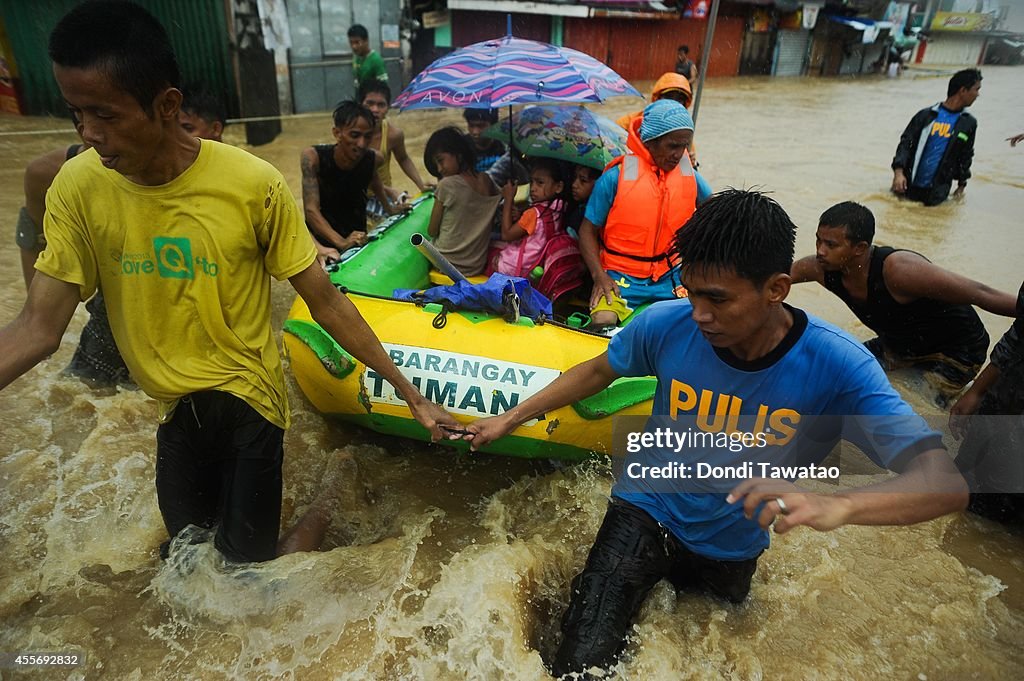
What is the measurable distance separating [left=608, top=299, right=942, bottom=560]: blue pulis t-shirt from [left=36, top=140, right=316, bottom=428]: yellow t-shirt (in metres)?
1.14

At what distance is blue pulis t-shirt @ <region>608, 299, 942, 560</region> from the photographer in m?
1.77

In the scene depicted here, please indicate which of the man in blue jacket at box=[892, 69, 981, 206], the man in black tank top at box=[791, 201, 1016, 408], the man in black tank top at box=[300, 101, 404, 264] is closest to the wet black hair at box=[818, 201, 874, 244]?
the man in black tank top at box=[791, 201, 1016, 408]

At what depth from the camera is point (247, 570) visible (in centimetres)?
233

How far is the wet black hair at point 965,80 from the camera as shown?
24.3 ft

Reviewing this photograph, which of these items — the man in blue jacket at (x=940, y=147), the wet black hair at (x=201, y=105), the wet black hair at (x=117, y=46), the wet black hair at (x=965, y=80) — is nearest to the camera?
the wet black hair at (x=117, y=46)

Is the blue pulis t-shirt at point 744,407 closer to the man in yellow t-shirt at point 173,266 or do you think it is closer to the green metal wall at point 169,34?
the man in yellow t-shirt at point 173,266

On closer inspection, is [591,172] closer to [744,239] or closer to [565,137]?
[565,137]

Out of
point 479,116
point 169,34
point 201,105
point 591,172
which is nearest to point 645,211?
point 591,172

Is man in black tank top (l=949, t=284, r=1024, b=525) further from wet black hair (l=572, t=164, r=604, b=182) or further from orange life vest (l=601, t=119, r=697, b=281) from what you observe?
wet black hair (l=572, t=164, r=604, b=182)

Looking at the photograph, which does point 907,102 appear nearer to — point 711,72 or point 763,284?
point 711,72

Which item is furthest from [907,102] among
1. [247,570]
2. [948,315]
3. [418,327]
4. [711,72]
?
[247,570]

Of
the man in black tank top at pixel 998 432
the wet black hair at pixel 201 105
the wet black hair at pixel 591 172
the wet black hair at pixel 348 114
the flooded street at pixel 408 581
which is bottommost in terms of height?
the flooded street at pixel 408 581

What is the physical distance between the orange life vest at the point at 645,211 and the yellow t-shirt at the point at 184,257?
2.19m

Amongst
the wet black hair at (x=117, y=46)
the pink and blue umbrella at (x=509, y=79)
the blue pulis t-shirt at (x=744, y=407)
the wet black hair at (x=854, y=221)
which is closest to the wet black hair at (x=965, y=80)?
the pink and blue umbrella at (x=509, y=79)
